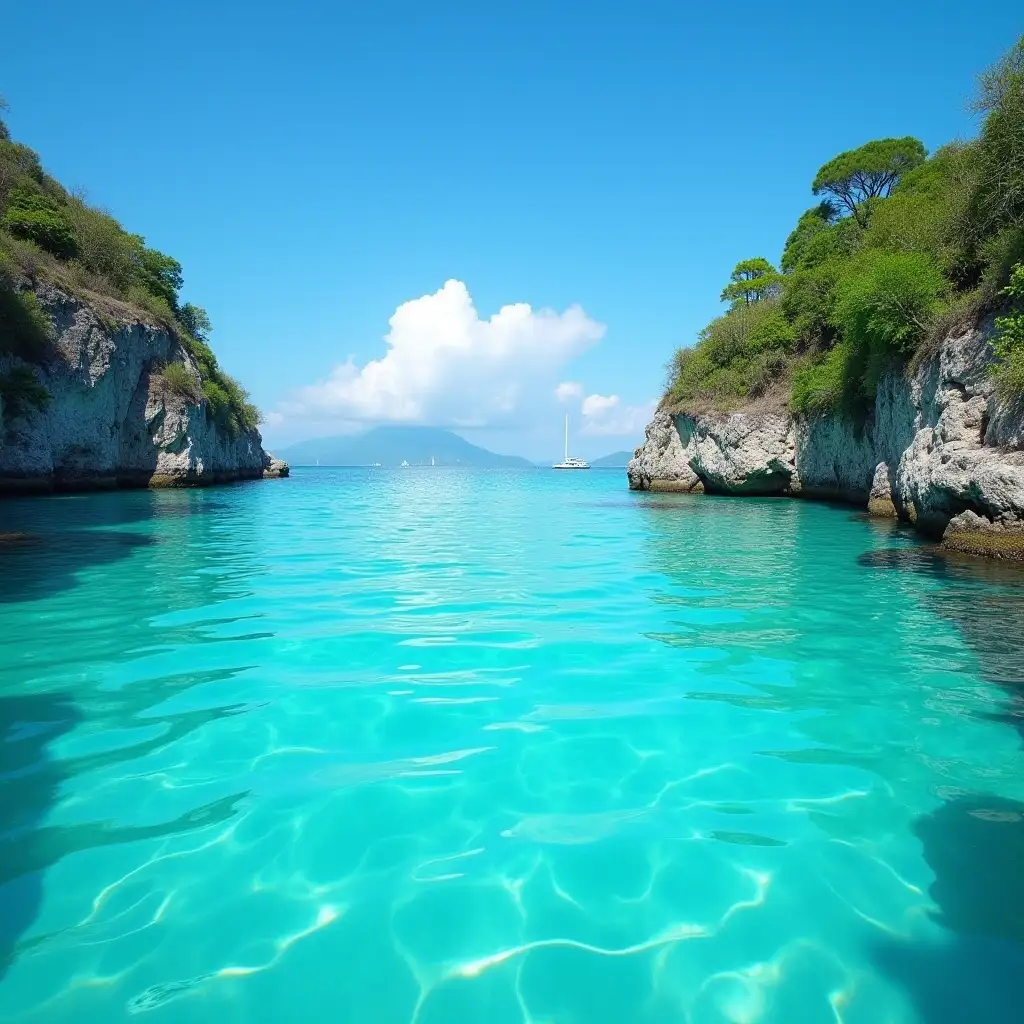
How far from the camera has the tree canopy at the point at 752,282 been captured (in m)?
47.8

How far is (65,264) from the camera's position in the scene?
3466 cm

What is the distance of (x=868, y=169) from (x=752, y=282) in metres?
9.85

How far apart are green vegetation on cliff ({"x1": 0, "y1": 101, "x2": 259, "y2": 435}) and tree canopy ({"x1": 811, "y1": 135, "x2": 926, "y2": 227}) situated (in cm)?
4019

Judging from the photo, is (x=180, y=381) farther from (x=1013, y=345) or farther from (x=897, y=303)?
(x=1013, y=345)

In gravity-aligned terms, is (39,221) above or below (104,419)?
above

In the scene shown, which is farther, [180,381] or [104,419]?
[180,381]

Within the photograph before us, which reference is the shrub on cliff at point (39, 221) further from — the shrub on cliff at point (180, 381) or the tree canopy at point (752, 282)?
the tree canopy at point (752, 282)

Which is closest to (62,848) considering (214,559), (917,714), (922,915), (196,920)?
(196,920)

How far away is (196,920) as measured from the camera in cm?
298

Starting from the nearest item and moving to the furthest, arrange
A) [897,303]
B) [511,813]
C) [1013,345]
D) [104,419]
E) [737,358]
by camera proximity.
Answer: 1. [511,813]
2. [1013,345]
3. [897,303]
4. [104,419]
5. [737,358]

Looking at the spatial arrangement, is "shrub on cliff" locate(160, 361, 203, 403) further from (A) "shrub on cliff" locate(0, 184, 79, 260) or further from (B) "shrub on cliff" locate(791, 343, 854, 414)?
(B) "shrub on cliff" locate(791, 343, 854, 414)

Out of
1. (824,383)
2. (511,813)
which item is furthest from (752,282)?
(511,813)

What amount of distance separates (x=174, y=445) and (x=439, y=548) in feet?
101

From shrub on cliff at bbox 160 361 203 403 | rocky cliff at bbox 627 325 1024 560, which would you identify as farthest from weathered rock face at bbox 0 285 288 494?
rocky cliff at bbox 627 325 1024 560
